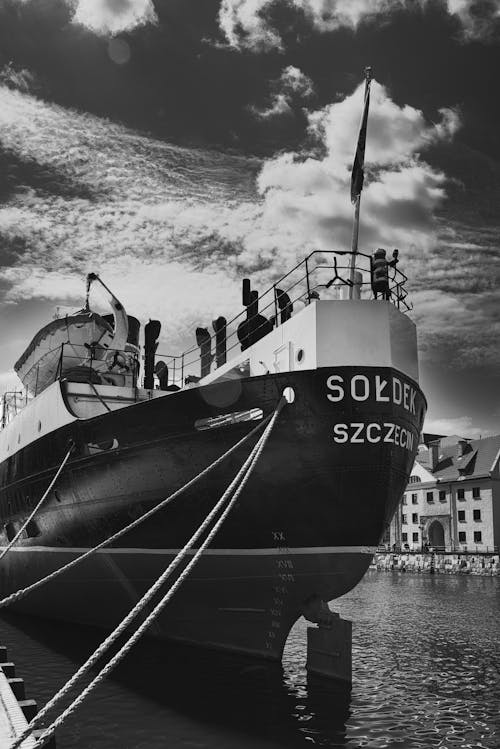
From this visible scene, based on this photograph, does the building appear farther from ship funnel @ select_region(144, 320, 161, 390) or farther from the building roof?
ship funnel @ select_region(144, 320, 161, 390)

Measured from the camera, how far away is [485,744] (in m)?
10.2

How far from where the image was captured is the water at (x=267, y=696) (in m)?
9.98

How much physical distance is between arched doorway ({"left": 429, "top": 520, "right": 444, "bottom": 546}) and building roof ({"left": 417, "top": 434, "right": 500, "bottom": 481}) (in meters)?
5.13

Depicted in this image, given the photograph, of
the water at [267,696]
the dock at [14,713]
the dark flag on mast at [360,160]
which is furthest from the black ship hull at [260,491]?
the dock at [14,713]

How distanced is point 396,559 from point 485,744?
5326 centimetres

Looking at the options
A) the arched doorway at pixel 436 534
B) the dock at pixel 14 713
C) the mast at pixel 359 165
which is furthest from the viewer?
the arched doorway at pixel 436 534

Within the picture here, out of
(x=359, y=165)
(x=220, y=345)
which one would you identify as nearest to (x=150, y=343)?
(x=220, y=345)

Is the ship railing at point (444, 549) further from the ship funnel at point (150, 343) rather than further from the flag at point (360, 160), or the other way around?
the flag at point (360, 160)

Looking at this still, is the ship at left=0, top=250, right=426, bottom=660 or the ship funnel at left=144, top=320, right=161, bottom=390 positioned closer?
the ship at left=0, top=250, right=426, bottom=660

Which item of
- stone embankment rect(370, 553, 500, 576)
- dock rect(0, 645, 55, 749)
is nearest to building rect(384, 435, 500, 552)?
stone embankment rect(370, 553, 500, 576)

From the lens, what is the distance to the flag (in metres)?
14.6

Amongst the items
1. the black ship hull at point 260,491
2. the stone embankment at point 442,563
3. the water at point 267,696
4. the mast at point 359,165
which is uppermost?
the mast at point 359,165

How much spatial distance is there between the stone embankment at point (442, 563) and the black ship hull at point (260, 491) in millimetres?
45061

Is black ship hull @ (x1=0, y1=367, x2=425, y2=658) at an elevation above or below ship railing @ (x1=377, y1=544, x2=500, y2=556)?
above
